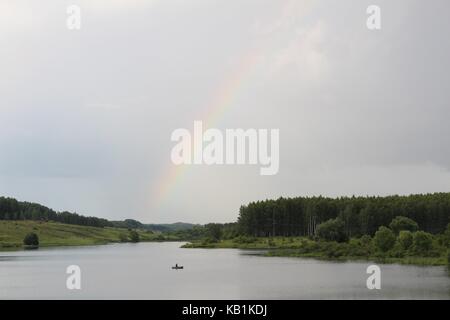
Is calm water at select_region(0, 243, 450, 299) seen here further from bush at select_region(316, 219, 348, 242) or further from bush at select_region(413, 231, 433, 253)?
bush at select_region(316, 219, 348, 242)

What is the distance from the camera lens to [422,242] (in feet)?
345

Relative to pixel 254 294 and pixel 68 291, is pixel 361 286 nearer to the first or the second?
pixel 254 294

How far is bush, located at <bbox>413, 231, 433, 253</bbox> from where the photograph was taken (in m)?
104

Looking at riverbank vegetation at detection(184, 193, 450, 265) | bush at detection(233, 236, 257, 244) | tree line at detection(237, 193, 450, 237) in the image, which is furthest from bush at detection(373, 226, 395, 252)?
bush at detection(233, 236, 257, 244)

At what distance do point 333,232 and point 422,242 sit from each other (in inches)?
1347

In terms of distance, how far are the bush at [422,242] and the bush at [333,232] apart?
1245 inches

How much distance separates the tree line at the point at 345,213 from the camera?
154 metres

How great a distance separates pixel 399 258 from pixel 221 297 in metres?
51.4

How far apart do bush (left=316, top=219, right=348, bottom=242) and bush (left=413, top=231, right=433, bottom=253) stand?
104ft

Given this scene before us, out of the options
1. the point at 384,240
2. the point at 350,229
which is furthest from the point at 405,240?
the point at 350,229

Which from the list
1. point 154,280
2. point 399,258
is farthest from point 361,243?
point 154,280

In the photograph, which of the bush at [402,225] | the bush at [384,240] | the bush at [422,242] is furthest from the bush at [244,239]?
the bush at [422,242]

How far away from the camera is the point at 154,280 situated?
8188cm

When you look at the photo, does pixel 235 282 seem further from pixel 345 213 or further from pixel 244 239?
pixel 244 239
